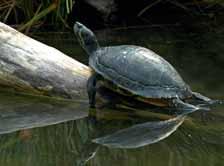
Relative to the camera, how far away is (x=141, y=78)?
Result: 339 centimetres

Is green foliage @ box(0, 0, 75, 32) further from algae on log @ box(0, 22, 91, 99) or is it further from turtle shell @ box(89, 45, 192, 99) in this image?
turtle shell @ box(89, 45, 192, 99)

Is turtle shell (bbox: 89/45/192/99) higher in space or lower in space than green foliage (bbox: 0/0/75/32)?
lower

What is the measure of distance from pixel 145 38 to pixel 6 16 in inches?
50.6

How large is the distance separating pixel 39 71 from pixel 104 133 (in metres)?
0.68

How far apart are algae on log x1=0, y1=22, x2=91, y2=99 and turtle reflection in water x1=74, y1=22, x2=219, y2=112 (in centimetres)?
12

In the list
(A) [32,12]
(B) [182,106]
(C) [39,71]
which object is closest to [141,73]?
(B) [182,106]

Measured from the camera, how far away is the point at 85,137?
3123mm

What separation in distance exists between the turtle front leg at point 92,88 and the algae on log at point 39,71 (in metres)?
0.07

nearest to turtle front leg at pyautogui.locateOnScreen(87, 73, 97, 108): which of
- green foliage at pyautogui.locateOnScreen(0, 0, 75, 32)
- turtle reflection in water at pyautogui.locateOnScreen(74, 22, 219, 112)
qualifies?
turtle reflection in water at pyautogui.locateOnScreen(74, 22, 219, 112)

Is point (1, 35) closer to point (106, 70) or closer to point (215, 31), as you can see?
point (106, 70)

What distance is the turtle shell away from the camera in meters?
3.36

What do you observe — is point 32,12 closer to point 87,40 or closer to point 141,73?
point 87,40

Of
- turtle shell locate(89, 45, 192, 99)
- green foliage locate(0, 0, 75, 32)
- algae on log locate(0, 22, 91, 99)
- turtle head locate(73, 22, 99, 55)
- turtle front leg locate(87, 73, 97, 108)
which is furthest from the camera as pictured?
green foliage locate(0, 0, 75, 32)

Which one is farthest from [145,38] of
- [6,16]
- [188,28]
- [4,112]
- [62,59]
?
[4,112]
